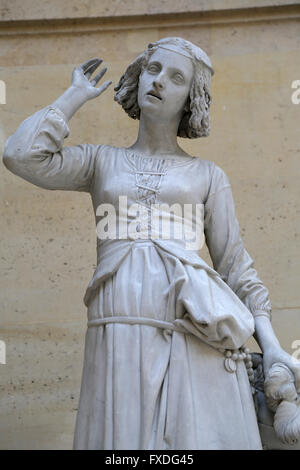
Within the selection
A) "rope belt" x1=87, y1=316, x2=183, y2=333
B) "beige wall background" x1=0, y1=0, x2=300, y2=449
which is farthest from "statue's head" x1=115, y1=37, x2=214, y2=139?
"beige wall background" x1=0, y1=0, x2=300, y2=449

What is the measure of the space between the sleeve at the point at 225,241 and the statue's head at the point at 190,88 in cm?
24

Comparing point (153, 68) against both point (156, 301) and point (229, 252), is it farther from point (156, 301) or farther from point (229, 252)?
point (156, 301)

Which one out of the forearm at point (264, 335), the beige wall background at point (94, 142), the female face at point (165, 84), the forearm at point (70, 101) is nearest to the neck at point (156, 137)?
the female face at point (165, 84)

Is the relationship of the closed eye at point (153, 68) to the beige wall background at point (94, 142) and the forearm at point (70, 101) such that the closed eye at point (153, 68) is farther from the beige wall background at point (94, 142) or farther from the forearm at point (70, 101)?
the beige wall background at point (94, 142)

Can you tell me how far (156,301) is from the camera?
4.06m

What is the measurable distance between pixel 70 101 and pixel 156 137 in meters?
0.42

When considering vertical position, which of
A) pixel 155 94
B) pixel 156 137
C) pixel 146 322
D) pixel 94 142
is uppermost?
pixel 94 142

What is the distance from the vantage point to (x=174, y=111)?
14.9 feet

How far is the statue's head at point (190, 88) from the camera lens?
4559 millimetres

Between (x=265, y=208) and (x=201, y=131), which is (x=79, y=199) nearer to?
(x=265, y=208)

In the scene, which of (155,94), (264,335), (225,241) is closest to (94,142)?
(155,94)
